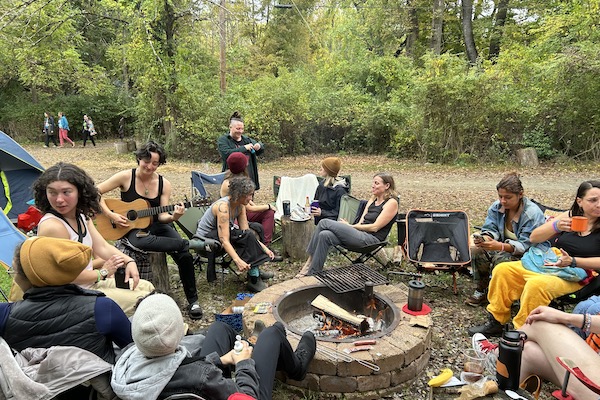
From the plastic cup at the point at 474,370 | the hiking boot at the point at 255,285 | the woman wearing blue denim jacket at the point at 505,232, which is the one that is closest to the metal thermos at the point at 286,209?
the hiking boot at the point at 255,285

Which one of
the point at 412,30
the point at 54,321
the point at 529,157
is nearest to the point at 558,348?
the point at 54,321

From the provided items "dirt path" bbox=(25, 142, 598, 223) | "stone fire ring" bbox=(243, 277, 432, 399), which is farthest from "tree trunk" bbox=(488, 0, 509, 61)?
"stone fire ring" bbox=(243, 277, 432, 399)

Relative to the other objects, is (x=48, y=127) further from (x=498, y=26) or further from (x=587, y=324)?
(x=587, y=324)

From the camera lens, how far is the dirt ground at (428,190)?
3259 millimetres

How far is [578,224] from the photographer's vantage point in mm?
2801

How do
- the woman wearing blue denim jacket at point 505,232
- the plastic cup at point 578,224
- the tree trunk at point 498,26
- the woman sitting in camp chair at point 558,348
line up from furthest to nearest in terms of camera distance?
the tree trunk at point 498,26 < the woman wearing blue denim jacket at point 505,232 < the plastic cup at point 578,224 < the woman sitting in camp chair at point 558,348

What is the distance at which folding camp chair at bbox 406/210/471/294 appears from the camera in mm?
3967

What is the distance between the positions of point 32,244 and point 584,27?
12702 millimetres

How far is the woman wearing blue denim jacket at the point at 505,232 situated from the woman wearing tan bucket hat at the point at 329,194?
1.84 metres

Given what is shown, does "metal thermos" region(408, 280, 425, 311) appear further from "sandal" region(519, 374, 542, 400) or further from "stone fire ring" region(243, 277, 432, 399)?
"sandal" region(519, 374, 542, 400)

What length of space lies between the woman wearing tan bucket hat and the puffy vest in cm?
345

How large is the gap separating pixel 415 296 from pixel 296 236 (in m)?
2.06

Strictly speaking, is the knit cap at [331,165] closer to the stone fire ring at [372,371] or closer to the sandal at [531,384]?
the stone fire ring at [372,371]

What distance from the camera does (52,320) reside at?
1.82 meters
